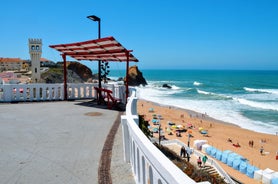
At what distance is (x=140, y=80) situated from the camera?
78.8 meters

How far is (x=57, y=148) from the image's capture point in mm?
4836

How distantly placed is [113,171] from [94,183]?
0.39 m

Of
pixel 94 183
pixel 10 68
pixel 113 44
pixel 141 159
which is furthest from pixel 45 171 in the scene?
pixel 10 68

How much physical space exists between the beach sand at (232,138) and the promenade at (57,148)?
38.0 ft

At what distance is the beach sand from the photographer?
17.4 meters

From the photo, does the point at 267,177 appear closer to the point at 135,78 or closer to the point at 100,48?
the point at 100,48

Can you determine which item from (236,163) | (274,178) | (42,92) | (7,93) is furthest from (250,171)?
(7,93)

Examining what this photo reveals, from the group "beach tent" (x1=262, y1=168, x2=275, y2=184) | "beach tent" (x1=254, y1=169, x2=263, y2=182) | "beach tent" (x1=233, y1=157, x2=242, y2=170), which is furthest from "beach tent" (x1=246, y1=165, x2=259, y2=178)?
"beach tent" (x1=262, y1=168, x2=275, y2=184)

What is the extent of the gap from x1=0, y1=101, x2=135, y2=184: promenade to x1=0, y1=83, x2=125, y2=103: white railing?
2.77 meters

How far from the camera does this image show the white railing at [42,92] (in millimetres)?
10531

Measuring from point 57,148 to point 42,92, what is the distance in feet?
22.0

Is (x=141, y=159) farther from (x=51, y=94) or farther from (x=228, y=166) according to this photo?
(x=228, y=166)

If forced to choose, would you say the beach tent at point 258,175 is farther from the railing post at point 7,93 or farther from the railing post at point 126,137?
the railing post at point 7,93

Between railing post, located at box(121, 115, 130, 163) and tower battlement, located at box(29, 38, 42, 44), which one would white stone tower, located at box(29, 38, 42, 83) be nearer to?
tower battlement, located at box(29, 38, 42, 44)
